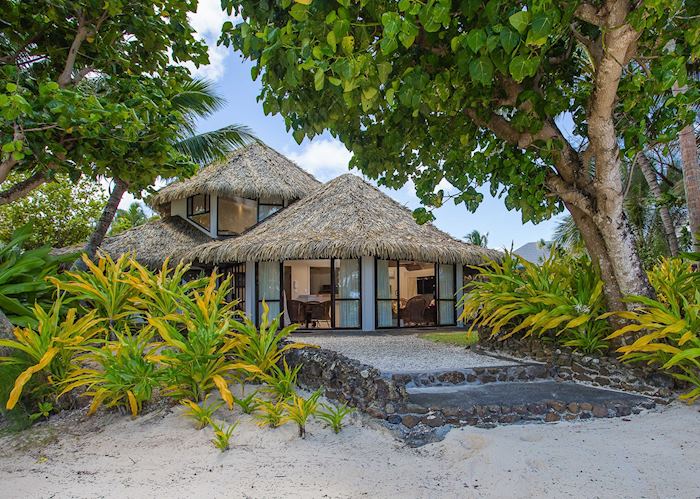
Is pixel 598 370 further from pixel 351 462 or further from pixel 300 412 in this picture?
pixel 300 412

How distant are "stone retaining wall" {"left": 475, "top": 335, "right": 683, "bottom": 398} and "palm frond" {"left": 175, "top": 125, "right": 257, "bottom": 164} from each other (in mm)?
9111

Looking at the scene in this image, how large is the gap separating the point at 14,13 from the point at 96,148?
1.38 meters

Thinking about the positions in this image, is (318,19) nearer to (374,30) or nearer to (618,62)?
(374,30)

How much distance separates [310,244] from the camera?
10.3 meters

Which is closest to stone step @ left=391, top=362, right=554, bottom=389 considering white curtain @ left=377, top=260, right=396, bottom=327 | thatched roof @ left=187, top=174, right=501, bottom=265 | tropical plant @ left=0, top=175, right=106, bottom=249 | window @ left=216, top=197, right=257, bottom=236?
thatched roof @ left=187, top=174, right=501, bottom=265

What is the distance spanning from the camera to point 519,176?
5066 millimetres

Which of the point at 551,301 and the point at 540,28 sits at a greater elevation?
the point at 540,28

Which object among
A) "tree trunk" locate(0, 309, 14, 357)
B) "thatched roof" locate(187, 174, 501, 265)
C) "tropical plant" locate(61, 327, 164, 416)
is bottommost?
"tropical plant" locate(61, 327, 164, 416)

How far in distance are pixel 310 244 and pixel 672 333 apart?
23.5ft

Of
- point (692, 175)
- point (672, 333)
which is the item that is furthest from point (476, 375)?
point (692, 175)

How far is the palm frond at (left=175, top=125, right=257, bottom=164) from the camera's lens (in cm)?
1188

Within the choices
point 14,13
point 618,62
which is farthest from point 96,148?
point 618,62

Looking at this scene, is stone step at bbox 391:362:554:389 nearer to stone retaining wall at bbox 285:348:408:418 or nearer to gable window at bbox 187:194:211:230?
stone retaining wall at bbox 285:348:408:418

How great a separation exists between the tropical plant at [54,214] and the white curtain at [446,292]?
11.7 metres
